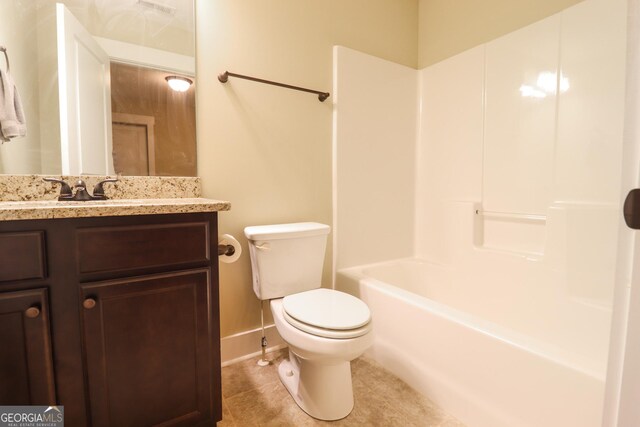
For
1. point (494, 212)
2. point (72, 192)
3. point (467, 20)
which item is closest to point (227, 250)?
point (72, 192)

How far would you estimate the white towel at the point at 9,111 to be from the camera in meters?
1.13

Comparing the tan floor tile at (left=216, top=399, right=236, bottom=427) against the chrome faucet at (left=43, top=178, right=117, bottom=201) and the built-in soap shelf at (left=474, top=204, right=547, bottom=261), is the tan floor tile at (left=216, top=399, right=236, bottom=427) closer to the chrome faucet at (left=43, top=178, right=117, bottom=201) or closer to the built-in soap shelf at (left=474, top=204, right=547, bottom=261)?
the chrome faucet at (left=43, top=178, right=117, bottom=201)

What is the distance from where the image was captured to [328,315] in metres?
1.23

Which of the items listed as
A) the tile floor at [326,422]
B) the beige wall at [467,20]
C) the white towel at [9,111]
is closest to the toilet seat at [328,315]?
the tile floor at [326,422]

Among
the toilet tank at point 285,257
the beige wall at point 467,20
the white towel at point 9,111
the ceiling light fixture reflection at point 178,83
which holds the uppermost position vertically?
the beige wall at point 467,20

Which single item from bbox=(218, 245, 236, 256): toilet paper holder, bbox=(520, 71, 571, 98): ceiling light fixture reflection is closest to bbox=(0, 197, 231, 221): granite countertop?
bbox=(218, 245, 236, 256): toilet paper holder

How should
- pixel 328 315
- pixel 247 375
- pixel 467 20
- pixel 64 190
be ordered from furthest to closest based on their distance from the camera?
pixel 467 20 < pixel 247 375 < pixel 328 315 < pixel 64 190

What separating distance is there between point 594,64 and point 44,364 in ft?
8.01

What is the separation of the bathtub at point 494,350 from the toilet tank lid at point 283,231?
45cm

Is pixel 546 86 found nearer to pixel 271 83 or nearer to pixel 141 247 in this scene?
pixel 271 83

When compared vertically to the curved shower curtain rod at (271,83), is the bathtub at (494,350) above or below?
below

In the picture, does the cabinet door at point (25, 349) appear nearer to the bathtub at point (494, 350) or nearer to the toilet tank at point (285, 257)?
the toilet tank at point (285, 257)

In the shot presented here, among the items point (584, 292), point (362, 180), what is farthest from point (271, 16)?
point (584, 292)

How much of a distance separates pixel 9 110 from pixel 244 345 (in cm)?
150
